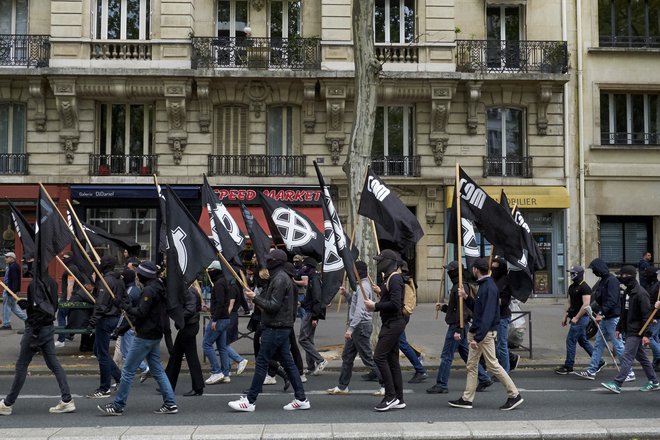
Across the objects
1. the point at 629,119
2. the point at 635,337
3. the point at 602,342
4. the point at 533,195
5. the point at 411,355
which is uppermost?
the point at 629,119

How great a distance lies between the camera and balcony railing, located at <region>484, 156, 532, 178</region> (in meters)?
21.5

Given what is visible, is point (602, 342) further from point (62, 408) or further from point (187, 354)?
point (62, 408)

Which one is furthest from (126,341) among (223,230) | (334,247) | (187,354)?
(334,247)

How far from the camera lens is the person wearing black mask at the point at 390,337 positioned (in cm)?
798

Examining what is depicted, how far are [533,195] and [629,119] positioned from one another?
4.27 m

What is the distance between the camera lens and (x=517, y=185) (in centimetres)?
2123

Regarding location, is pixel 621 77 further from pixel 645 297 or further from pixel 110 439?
pixel 110 439

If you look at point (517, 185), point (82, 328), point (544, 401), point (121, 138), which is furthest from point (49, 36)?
point (544, 401)

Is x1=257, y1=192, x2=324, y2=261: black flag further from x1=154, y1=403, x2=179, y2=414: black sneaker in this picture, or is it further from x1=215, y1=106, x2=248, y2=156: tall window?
x1=215, y1=106, x2=248, y2=156: tall window

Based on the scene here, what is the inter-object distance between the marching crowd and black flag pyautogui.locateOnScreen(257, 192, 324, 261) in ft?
1.74

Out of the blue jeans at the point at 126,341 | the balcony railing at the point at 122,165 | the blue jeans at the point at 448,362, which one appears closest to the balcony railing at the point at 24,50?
the balcony railing at the point at 122,165

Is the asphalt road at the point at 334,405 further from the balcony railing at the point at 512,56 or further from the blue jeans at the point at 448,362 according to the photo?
the balcony railing at the point at 512,56

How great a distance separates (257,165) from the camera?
20906 mm

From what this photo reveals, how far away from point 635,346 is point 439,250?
12274 mm
